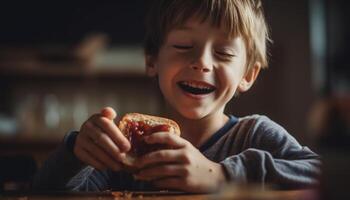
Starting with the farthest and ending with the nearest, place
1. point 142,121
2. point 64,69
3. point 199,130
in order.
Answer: point 64,69, point 199,130, point 142,121

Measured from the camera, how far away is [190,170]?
0.81 metres

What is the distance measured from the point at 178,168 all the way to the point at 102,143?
0.11 metres

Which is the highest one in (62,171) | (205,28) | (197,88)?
(205,28)

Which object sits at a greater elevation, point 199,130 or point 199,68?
point 199,68

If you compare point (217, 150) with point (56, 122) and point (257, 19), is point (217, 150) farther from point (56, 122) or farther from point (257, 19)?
point (56, 122)

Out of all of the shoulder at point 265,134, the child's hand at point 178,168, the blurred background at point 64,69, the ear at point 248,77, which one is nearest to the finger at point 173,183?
the child's hand at point 178,168

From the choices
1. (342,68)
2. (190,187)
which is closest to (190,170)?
(190,187)

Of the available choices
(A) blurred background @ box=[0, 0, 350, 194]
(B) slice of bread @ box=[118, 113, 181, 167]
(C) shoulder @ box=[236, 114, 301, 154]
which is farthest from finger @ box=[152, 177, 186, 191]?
(A) blurred background @ box=[0, 0, 350, 194]

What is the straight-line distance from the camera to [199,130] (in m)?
1.20

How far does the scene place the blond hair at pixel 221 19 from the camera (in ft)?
3.54

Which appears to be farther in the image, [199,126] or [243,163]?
[199,126]

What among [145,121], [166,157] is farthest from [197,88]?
[166,157]

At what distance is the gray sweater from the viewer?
851 mm

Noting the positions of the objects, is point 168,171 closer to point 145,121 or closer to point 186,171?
point 186,171
